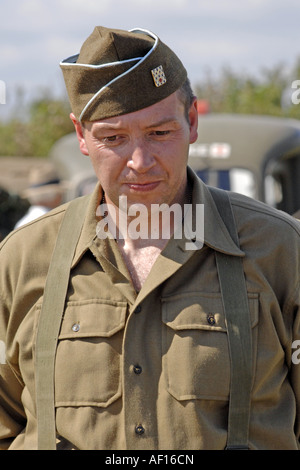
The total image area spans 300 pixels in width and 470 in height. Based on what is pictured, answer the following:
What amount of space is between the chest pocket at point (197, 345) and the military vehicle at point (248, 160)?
5505 mm

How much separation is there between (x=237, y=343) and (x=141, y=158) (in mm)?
652

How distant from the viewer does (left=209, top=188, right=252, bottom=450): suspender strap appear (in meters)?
2.40

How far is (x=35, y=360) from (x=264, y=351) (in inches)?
28.7

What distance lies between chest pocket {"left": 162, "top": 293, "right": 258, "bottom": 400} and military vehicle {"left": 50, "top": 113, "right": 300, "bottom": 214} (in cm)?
550

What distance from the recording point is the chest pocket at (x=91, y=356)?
249 cm

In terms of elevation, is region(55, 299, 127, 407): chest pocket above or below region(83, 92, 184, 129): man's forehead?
below

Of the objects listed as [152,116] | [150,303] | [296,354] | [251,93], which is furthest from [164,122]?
[251,93]

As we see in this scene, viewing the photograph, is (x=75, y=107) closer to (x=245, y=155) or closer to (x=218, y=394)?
(x=218, y=394)

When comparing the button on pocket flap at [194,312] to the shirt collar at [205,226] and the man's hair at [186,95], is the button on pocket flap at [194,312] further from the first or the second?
the man's hair at [186,95]

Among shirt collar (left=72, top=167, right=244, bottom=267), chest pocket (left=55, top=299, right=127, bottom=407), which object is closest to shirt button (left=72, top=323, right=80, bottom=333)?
chest pocket (left=55, top=299, right=127, bottom=407)

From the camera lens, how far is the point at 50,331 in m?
2.56

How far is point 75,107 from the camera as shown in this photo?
269 centimetres

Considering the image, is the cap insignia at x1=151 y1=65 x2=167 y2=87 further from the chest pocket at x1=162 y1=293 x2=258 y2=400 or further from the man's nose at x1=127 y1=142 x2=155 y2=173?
the chest pocket at x1=162 y1=293 x2=258 y2=400

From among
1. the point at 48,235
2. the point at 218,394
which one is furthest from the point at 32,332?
the point at 218,394
